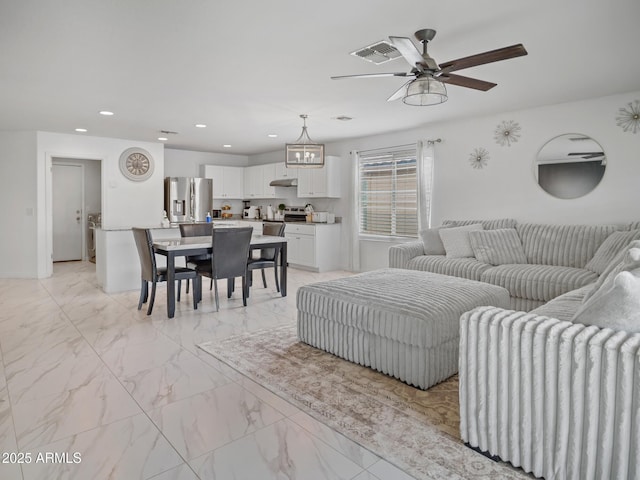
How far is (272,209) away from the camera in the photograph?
28.3 feet

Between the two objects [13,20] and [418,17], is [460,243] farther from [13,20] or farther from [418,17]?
[13,20]

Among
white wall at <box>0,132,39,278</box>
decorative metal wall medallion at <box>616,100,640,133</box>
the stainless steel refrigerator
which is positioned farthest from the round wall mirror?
white wall at <box>0,132,39,278</box>

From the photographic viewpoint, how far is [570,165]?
463cm

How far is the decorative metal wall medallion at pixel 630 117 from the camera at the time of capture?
13.7ft

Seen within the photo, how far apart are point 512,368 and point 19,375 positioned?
10.0ft

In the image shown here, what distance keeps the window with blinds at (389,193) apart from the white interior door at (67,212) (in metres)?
5.95

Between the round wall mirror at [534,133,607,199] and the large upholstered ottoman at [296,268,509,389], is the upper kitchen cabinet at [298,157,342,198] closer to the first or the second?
the round wall mirror at [534,133,607,199]

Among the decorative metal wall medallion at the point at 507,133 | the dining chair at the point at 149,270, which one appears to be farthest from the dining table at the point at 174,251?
the decorative metal wall medallion at the point at 507,133

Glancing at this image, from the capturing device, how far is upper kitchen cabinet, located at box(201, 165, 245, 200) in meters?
8.59

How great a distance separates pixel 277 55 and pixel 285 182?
4.87 meters

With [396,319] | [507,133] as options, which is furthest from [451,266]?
[396,319]

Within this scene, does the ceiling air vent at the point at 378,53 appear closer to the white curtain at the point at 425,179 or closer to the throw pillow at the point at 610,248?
the throw pillow at the point at 610,248

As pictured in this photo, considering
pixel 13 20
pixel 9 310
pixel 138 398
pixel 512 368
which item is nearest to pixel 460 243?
pixel 512 368

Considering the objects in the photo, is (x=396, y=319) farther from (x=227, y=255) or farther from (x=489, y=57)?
(x=227, y=255)
